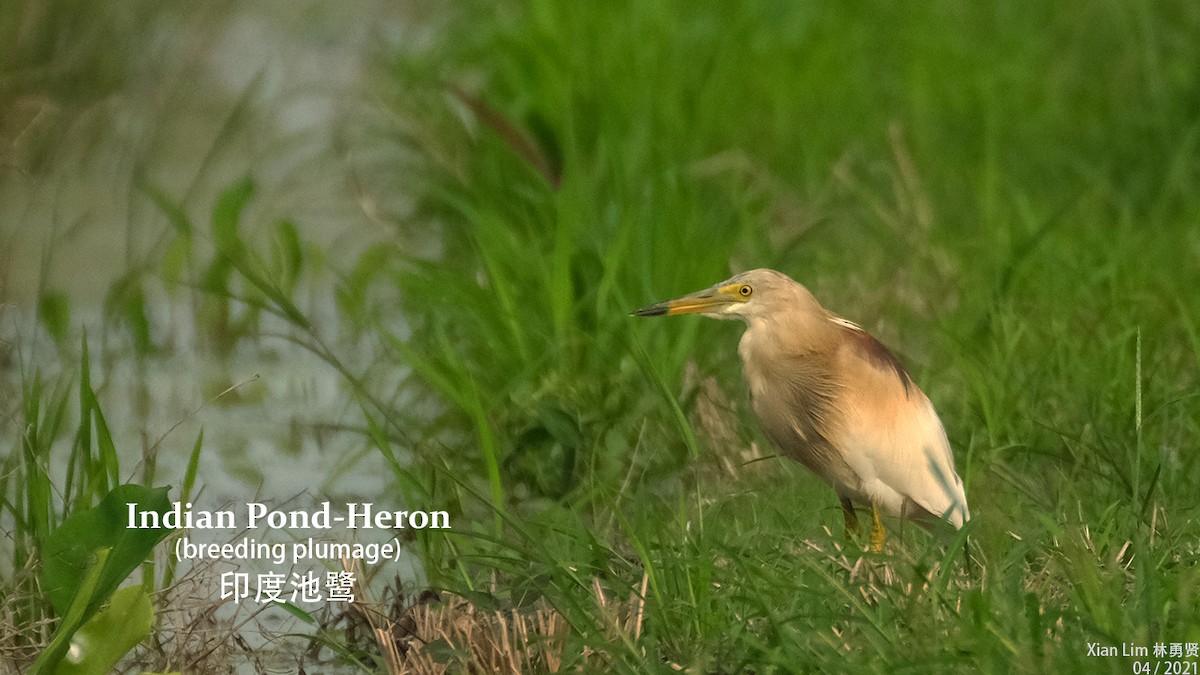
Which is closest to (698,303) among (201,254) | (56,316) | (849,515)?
(849,515)

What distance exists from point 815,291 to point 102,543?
2615mm

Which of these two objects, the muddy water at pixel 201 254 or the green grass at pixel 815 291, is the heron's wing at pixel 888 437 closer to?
the green grass at pixel 815 291

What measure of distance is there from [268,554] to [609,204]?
5.99ft

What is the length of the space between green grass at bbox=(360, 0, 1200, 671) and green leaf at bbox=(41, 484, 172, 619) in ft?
1.74

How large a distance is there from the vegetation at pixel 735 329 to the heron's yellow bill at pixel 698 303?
0.36 ft

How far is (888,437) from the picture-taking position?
3.22 meters

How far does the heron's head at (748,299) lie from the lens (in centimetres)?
321

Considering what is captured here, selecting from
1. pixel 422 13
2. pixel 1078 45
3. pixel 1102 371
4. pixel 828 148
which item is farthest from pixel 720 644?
pixel 422 13

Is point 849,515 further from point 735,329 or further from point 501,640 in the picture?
point 735,329

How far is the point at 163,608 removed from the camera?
2967 mm

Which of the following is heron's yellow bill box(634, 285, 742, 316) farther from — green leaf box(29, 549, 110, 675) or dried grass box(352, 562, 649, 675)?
green leaf box(29, 549, 110, 675)

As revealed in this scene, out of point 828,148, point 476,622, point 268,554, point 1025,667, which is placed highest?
point 828,148

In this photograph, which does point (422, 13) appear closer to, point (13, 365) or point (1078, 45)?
point (1078, 45)

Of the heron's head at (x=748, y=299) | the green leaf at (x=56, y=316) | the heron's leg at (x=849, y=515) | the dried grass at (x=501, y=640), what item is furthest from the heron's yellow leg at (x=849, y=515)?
the green leaf at (x=56, y=316)
